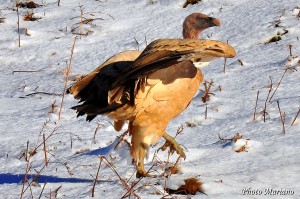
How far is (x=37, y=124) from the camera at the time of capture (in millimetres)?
6176

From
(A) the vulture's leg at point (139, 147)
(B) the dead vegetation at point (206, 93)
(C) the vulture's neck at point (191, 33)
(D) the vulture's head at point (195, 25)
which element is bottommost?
(B) the dead vegetation at point (206, 93)

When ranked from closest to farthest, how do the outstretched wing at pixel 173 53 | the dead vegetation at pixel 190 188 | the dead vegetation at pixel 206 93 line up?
the outstretched wing at pixel 173 53 < the dead vegetation at pixel 190 188 < the dead vegetation at pixel 206 93

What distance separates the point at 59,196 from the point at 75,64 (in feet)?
11.0

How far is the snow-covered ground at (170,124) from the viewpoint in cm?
460

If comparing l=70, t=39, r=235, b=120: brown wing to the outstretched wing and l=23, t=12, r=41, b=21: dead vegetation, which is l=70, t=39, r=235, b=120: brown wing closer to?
the outstretched wing

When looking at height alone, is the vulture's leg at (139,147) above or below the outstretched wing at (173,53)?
below

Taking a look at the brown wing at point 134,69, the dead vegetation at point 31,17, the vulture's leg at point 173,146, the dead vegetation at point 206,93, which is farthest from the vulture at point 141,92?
the dead vegetation at point 31,17

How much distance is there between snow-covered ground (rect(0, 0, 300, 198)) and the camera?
4.60m

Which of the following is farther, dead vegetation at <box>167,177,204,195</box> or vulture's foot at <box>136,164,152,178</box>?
vulture's foot at <box>136,164,152,178</box>

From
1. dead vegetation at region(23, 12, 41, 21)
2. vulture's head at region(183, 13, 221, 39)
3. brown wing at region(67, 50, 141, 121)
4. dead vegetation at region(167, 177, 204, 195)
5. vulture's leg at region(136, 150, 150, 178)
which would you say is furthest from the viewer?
dead vegetation at region(23, 12, 41, 21)

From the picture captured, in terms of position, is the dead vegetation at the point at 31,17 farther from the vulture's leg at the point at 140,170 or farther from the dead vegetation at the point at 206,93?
the vulture's leg at the point at 140,170

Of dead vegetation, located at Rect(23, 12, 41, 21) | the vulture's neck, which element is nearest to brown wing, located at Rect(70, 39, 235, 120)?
the vulture's neck

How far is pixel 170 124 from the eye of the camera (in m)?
6.05

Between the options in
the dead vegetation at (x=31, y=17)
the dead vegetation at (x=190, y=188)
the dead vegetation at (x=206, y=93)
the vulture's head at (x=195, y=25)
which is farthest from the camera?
the dead vegetation at (x=31, y=17)
